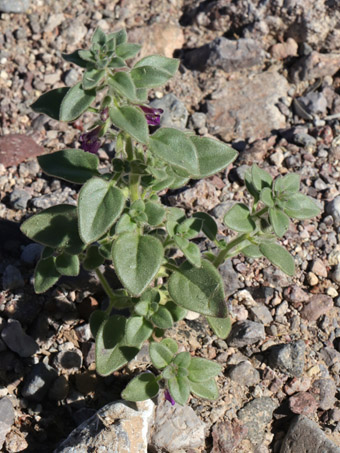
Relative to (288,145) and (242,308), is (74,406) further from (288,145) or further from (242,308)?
(288,145)

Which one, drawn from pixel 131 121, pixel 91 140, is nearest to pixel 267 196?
pixel 131 121

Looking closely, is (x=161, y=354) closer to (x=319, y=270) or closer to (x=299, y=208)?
(x=299, y=208)

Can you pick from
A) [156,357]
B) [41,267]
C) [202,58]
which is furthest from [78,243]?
[202,58]

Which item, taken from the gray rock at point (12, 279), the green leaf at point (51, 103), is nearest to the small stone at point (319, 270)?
the gray rock at point (12, 279)

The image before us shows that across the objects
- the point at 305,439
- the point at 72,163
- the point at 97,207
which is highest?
the point at 97,207

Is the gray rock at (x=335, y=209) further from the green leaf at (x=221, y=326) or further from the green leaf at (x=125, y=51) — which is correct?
the green leaf at (x=125, y=51)

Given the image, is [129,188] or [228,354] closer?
[129,188]
